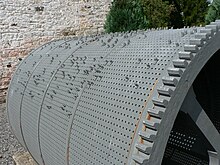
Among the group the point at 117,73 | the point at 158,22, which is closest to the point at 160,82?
the point at 117,73

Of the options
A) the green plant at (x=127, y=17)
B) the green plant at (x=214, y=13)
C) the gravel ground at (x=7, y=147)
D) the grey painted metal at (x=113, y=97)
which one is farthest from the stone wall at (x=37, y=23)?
the grey painted metal at (x=113, y=97)

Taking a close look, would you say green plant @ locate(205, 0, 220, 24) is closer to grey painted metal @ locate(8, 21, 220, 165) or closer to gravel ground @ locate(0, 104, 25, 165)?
grey painted metal @ locate(8, 21, 220, 165)

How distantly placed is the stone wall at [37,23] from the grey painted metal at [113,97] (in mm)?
6142

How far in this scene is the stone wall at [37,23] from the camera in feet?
31.9

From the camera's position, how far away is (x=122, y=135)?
2.09 m

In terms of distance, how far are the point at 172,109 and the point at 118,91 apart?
2.03 feet

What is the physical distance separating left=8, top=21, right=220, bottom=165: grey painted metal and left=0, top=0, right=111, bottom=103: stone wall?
614 centimetres

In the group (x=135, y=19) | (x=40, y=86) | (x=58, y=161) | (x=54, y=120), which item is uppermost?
(x=135, y=19)

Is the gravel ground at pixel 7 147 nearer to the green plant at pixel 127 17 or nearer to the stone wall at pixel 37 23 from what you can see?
the stone wall at pixel 37 23

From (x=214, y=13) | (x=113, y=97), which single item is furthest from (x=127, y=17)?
(x=113, y=97)

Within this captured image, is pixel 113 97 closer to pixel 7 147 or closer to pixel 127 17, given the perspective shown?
pixel 7 147

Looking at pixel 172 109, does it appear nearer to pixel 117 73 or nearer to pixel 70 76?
pixel 117 73

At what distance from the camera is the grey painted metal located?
6.08 feet


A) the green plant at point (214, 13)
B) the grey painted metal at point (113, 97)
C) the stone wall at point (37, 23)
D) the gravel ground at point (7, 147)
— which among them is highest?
the green plant at point (214, 13)
